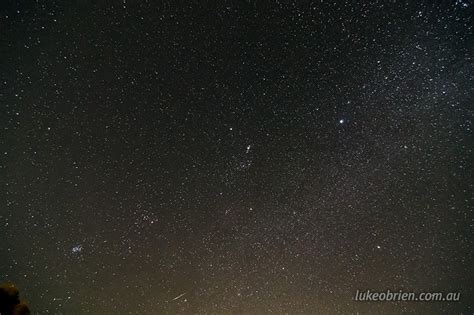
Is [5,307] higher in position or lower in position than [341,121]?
lower

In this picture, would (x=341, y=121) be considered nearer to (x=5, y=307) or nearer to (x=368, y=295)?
(x=368, y=295)

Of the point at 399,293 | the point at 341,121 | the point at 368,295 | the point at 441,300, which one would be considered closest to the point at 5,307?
the point at 341,121

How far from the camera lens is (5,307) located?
1.39 m

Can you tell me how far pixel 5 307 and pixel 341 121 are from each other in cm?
337

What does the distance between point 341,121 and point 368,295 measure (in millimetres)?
3003

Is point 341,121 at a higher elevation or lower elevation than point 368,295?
higher

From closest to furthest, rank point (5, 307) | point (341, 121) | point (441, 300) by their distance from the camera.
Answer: point (5, 307), point (341, 121), point (441, 300)

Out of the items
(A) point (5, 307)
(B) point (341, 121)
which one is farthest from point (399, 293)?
(A) point (5, 307)

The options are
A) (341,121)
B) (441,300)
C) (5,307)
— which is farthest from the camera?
(441,300)

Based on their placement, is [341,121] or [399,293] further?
[399,293]

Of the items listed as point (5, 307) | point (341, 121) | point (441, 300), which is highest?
point (341, 121)

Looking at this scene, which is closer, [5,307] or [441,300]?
[5,307]

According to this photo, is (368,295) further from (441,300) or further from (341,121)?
(341,121)

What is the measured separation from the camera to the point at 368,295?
509 cm
